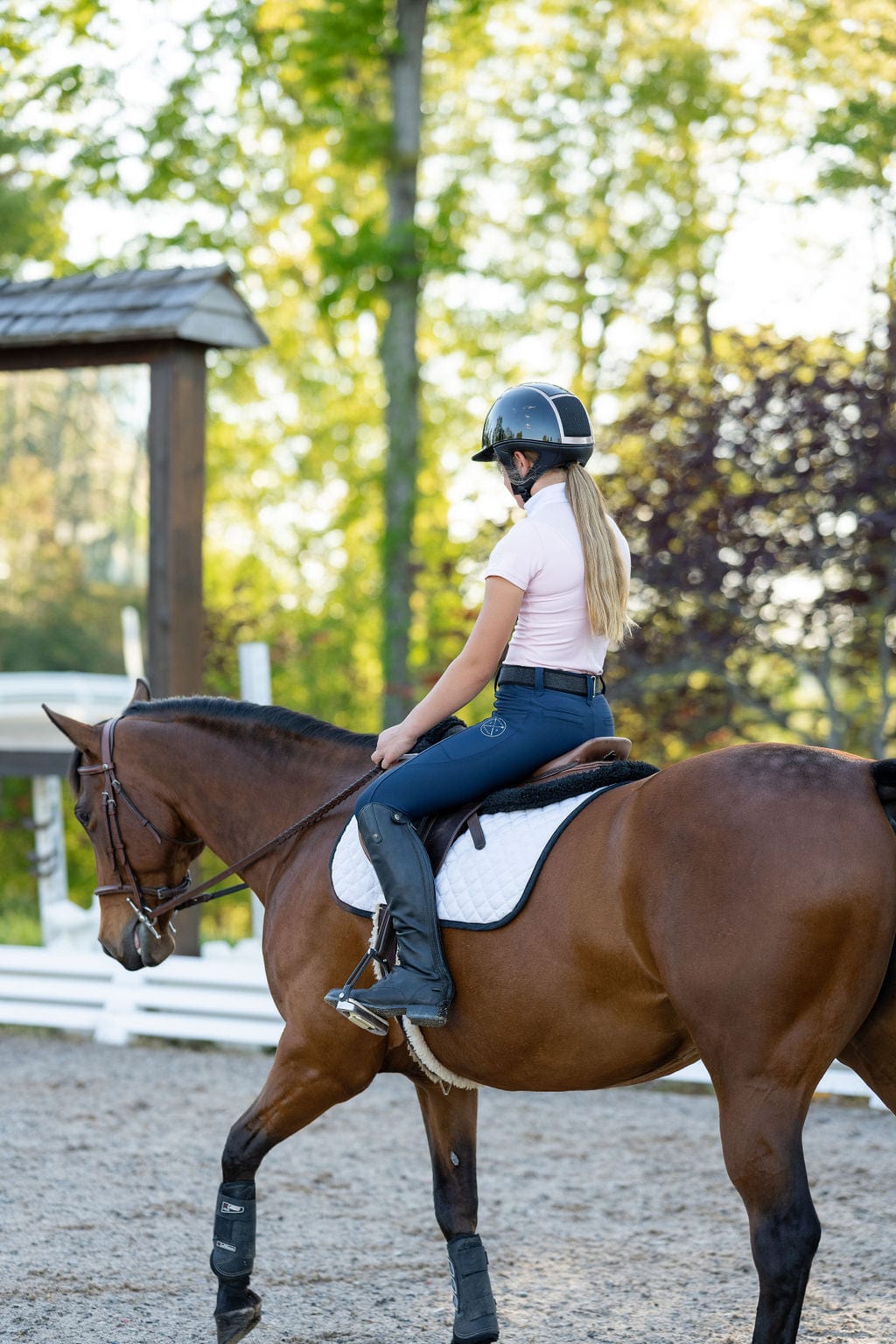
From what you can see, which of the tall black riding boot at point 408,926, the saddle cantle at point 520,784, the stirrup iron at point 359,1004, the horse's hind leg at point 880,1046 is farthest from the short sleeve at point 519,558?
the horse's hind leg at point 880,1046

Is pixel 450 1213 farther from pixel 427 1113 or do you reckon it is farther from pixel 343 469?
pixel 343 469

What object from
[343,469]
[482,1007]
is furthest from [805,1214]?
[343,469]

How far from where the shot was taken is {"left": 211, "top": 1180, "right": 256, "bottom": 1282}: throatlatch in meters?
4.10

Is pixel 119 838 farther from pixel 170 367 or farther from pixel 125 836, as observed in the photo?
pixel 170 367

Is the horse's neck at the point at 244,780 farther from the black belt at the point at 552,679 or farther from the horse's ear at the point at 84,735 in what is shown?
the black belt at the point at 552,679

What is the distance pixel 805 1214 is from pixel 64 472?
26.6 feet

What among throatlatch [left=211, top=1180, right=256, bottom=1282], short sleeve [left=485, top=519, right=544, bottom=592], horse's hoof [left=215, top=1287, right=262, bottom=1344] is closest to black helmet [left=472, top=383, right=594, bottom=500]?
short sleeve [left=485, top=519, right=544, bottom=592]

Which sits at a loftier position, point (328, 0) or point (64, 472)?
point (328, 0)

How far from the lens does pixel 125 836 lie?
4.70 metres

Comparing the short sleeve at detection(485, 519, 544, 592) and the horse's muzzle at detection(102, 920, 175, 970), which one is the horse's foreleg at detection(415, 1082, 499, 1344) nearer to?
the horse's muzzle at detection(102, 920, 175, 970)

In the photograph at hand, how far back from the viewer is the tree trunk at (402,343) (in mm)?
14531

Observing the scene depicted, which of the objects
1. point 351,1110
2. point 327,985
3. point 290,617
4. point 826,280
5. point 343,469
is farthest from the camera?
point 343,469

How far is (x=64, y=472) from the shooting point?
32.7 feet

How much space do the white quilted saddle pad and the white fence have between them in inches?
184
